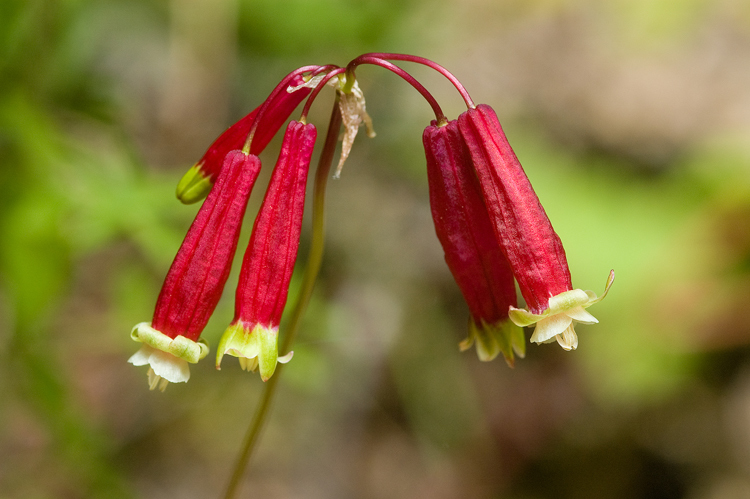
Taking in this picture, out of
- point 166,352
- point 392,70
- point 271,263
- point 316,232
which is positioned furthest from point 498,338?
point 166,352

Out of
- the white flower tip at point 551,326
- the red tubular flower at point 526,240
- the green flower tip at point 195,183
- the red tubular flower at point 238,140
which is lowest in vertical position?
the white flower tip at point 551,326

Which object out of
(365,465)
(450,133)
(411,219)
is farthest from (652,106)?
(450,133)

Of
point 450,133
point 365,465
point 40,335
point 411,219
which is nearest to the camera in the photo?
point 450,133

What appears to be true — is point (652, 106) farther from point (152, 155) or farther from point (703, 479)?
point (152, 155)

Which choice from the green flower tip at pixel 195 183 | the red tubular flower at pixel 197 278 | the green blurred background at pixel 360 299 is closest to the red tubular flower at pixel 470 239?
the red tubular flower at pixel 197 278

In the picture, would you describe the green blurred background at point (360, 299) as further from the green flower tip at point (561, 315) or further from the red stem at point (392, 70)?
the green flower tip at point (561, 315)

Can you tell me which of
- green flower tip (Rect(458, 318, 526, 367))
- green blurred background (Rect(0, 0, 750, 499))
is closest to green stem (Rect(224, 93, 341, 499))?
green flower tip (Rect(458, 318, 526, 367))

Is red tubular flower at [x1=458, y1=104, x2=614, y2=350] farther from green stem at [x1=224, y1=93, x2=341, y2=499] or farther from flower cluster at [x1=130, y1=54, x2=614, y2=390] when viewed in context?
green stem at [x1=224, y1=93, x2=341, y2=499]
